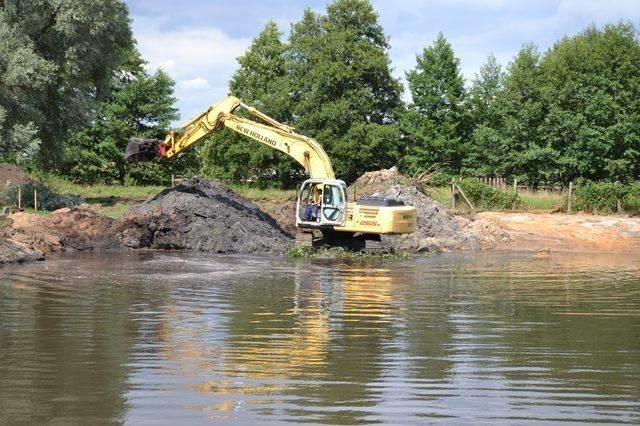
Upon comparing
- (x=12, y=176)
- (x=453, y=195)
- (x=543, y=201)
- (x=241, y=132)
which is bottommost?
(x=543, y=201)

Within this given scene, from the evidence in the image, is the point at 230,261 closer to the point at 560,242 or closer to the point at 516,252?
the point at 516,252

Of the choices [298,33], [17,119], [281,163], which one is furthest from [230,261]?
[298,33]

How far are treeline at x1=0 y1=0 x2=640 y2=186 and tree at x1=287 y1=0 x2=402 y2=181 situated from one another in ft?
0.27

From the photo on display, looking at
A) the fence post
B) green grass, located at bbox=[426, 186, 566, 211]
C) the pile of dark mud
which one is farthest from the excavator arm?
the fence post

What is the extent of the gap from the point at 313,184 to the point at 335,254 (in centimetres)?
231

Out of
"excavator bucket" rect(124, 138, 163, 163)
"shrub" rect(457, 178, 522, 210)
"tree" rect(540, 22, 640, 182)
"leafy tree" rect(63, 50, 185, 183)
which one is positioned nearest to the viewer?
"excavator bucket" rect(124, 138, 163, 163)

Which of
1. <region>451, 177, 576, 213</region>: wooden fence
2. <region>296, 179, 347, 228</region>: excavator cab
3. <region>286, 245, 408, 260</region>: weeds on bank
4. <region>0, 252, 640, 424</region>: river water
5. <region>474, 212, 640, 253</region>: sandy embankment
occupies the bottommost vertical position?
<region>0, 252, 640, 424</region>: river water

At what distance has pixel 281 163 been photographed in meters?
51.8

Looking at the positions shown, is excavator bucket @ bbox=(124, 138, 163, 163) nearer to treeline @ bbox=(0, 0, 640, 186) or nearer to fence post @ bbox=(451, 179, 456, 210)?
fence post @ bbox=(451, 179, 456, 210)

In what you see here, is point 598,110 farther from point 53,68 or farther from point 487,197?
point 53,68

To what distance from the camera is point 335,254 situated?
25.7m

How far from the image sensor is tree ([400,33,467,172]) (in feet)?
180

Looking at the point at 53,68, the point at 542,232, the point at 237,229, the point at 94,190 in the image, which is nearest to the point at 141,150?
the point at 237,229

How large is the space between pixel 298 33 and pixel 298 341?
151 feet
